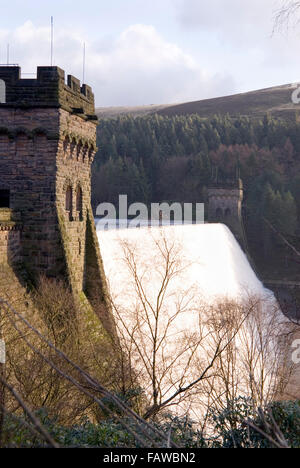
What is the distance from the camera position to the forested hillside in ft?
184

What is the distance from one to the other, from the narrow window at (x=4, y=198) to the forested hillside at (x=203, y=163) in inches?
1551

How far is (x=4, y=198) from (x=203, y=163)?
57.5 m

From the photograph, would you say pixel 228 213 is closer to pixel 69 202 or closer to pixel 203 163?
pixel 203 163

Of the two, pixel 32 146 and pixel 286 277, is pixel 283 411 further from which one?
pixel 286 277

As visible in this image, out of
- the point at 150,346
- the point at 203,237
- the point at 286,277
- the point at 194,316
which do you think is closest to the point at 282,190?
the point at 286,277

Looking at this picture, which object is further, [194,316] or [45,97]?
[194,316]

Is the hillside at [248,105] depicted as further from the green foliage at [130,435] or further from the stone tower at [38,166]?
the green foliage at [130,435]

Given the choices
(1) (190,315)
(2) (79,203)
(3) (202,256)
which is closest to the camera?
(2) (79,203)

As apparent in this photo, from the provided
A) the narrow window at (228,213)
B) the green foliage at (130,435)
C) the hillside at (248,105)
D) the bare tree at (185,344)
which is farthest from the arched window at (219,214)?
the hillside at (248,105)

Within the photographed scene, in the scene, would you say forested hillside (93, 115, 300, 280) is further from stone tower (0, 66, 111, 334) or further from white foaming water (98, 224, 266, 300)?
stone tower (0, 66, 111, 334)

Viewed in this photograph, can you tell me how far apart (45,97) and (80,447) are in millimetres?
9051

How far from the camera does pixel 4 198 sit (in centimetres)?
1417
